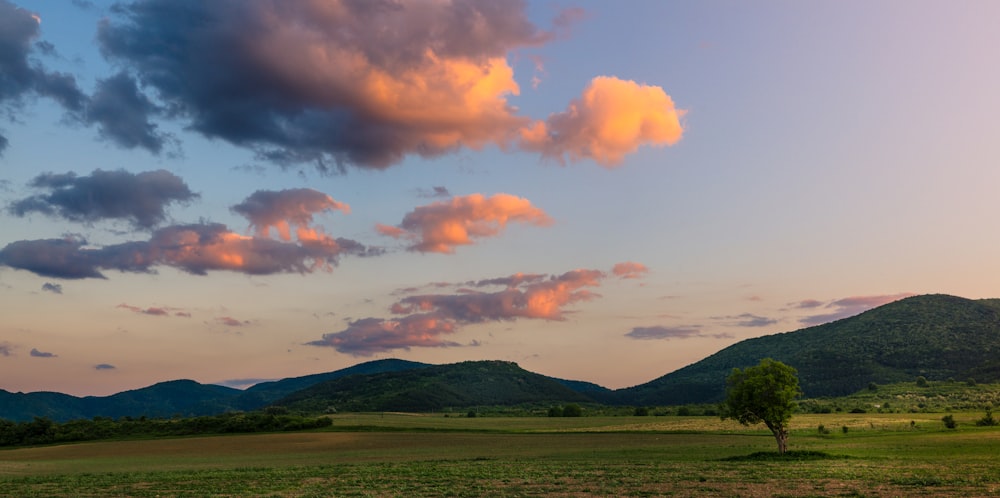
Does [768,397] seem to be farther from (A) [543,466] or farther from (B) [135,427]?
(B) [135,427]

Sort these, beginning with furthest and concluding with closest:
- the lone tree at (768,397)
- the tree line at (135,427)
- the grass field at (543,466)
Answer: the tree line at (135,427) → the lone tree at (768,397) → the grass field at (543,466)

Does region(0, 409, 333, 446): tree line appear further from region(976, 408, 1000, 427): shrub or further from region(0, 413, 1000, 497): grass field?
region(976, 408, 1000, 427): shrub

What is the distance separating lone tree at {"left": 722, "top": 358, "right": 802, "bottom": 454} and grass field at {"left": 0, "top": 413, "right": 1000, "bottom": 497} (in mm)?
3384

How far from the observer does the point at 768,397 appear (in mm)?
67188

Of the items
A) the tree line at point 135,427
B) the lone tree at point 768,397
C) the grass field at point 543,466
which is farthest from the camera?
the tree line at point 135,427

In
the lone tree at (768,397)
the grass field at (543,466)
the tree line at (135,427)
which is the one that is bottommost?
the grass field at (543,466)

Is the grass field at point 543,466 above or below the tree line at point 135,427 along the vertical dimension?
below

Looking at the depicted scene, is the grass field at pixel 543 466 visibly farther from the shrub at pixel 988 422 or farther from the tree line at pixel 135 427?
the tree line at pixel 135 427

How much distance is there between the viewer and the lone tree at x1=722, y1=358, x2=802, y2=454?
66.8 m

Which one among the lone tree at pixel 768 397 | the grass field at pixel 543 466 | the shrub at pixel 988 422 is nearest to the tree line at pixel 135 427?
the grass field at pixel 543 466

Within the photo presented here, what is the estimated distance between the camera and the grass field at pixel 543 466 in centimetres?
4384

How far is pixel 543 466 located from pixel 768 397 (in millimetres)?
24554

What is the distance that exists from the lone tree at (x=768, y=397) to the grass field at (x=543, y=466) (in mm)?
3384

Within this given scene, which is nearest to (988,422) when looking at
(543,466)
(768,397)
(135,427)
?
(768,397)
